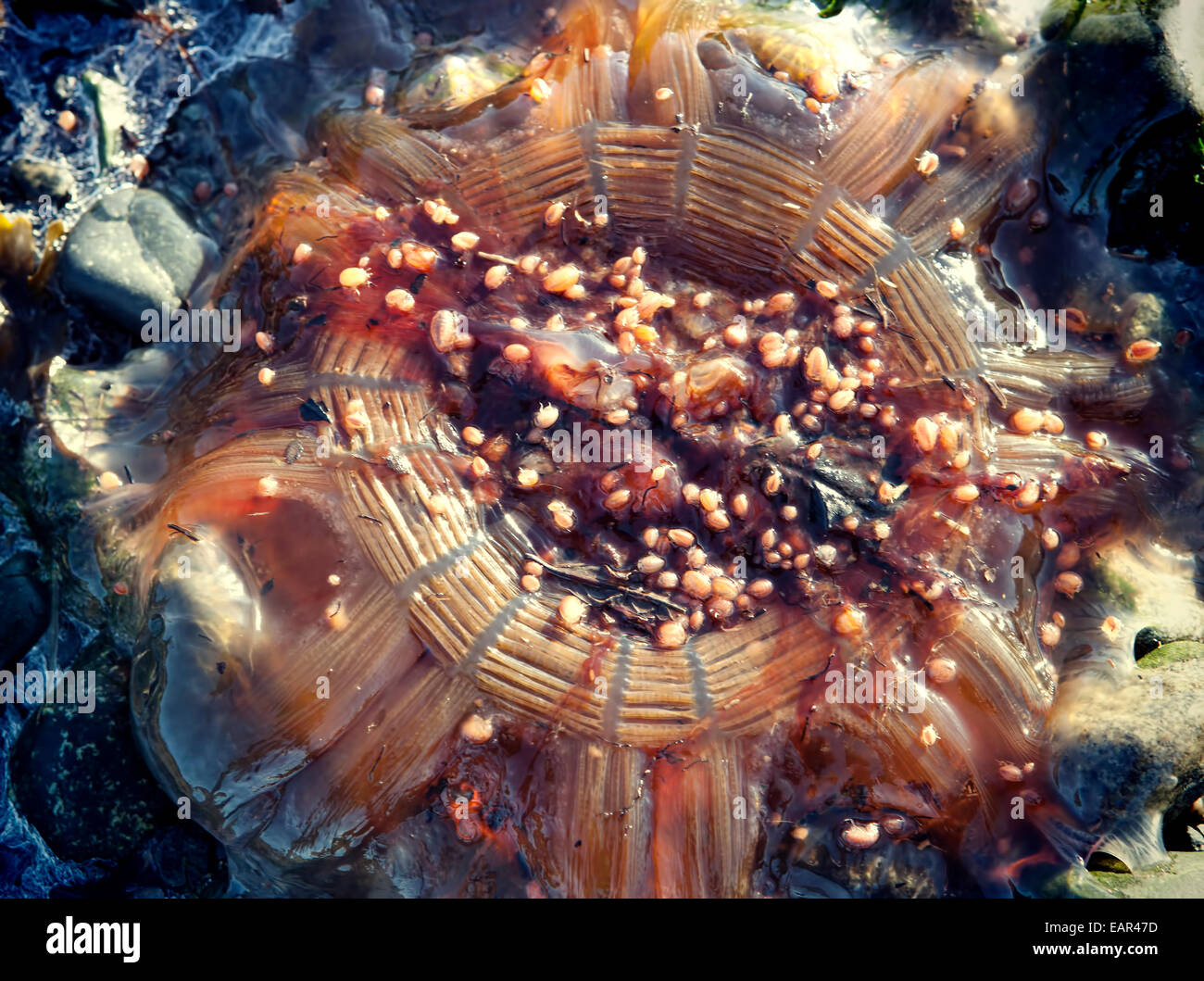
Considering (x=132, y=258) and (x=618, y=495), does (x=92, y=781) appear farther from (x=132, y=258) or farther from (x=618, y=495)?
(x=618, y=495)

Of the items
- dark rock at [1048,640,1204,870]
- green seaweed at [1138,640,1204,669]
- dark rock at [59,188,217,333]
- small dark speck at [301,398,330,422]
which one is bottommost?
dark rock at [1048,640,1204,870]

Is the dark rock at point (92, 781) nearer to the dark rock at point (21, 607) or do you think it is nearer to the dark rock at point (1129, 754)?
the dark rock at point (21, 607)

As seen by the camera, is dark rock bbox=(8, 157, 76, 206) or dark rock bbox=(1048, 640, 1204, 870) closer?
dark rock bbox=(1048, 640, 1204, 870)

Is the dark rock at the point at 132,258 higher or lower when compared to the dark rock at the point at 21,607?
higher

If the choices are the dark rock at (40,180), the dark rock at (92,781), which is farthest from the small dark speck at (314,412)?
the dark rock at (40,180)

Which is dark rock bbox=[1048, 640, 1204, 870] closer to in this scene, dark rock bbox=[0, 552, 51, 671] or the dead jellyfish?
the dead jellyfish

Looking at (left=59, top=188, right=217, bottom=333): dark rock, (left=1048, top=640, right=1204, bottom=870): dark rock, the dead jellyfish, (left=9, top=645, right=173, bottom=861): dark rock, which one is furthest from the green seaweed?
(left=59, top=188, right=217, bottom=333): dark rock
